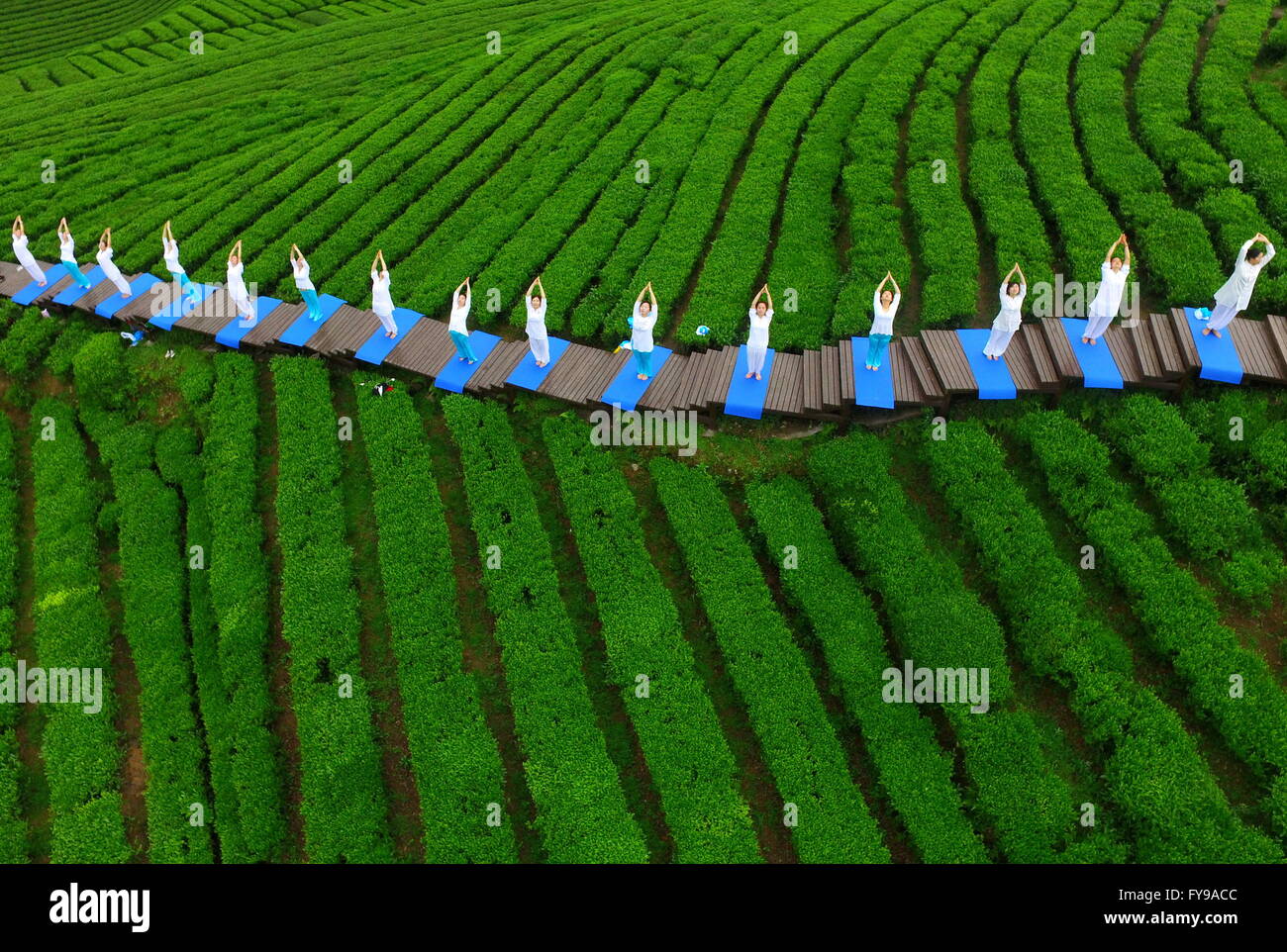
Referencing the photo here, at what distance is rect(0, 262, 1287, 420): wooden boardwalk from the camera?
14164 millimetres

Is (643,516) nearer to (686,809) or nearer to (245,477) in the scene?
(686,809)

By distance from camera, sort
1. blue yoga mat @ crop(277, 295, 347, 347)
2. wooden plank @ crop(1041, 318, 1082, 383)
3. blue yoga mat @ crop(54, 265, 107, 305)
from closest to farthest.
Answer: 1. wooden plank @ crop(1041, 318, 1082, 383)
2. blue yoga mat @ crop(277, 295, 347, 347)
3. blue yoga mat @ crop(54, 265, 107, 305)

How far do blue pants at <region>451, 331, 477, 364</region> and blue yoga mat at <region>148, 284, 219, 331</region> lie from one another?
6.74 meters

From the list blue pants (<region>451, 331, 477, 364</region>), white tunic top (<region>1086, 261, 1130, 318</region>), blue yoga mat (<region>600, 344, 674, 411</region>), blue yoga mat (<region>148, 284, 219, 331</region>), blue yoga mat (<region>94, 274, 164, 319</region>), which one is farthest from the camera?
blue yoga mat (<region>94, 274, 164, 319</region>)

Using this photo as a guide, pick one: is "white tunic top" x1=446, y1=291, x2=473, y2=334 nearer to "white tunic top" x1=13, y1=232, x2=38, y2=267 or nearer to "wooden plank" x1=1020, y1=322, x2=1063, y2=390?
"wooden plank" x1=1020, y1=322, x2=1063, y2=390

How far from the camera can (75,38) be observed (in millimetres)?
38562

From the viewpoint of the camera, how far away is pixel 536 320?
47.5 ft

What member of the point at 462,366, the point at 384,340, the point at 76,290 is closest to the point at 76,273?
the point at 76,290

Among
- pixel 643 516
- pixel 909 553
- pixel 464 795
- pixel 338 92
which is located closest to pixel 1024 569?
pixel 909 553

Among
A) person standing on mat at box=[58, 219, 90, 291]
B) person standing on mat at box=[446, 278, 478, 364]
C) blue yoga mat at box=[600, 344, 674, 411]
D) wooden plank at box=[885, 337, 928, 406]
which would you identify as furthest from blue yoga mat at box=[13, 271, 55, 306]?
wooden plank at box=[885, 337, 928, 406]

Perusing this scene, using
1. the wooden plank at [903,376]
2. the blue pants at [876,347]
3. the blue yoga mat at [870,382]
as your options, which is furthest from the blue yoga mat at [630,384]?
the wooden plank at [903,376]

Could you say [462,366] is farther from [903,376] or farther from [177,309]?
[903,376]

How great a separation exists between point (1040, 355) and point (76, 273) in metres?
21.7

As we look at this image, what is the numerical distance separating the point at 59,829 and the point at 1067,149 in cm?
2477
